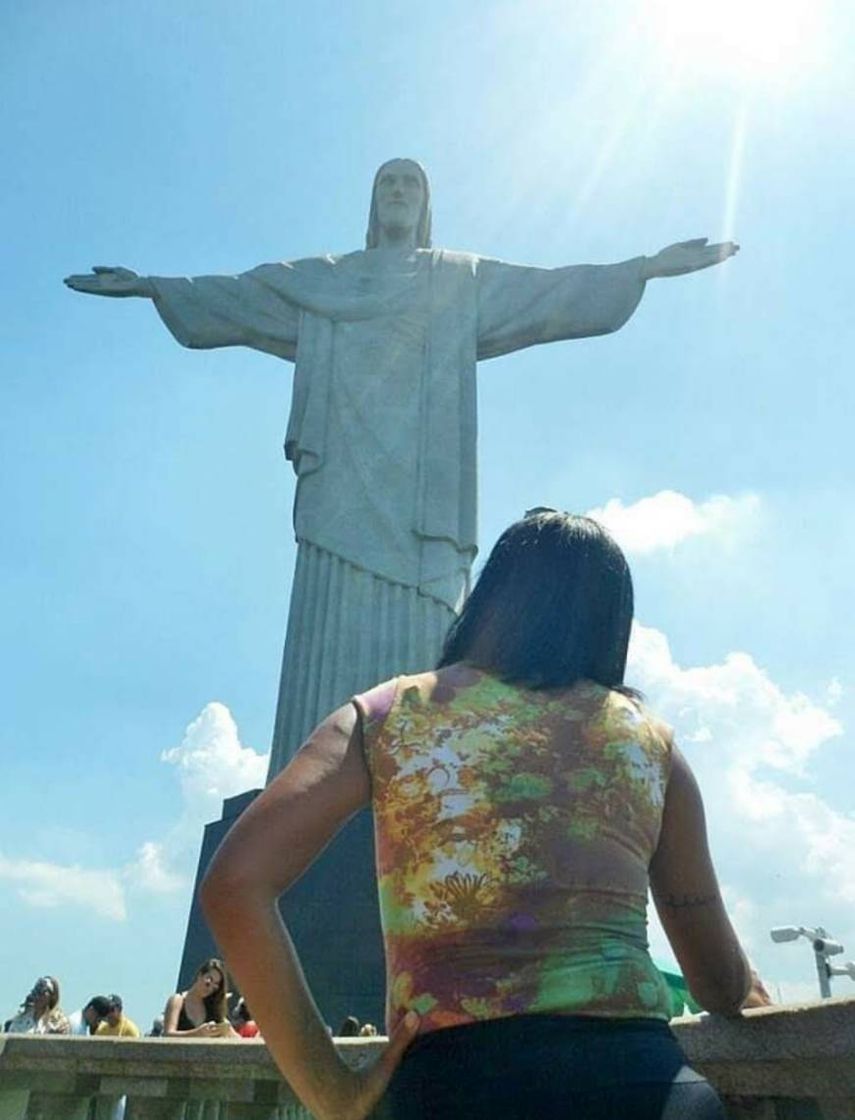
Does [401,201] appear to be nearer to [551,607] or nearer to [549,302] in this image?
[549,302]

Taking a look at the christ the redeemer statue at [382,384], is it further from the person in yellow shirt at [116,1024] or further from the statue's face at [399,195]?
the person in yellow shirt at [116,1024]

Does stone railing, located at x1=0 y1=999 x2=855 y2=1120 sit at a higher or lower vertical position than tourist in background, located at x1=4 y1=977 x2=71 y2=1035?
lower

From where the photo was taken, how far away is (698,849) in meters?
1.70

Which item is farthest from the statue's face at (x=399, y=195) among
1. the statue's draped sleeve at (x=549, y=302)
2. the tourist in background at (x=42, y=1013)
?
the tourist in background at (x=42, y=1013)

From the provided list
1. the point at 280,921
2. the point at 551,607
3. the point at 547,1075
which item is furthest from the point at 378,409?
the point at 547,1075

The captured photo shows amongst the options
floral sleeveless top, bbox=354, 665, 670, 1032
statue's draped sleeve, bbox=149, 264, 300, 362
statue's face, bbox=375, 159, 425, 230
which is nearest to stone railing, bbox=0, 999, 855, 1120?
floral sleeveless top, bbox=354, 665, 670, 1032

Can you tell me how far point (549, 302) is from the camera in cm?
1163

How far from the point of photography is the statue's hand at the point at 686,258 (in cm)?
1082

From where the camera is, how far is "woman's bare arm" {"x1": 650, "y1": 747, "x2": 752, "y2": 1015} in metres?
1.69

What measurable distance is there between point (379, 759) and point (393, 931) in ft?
0.73

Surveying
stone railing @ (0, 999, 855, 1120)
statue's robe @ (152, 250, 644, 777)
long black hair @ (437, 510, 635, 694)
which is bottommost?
stone railing @ (0, 999, 855, 1120)

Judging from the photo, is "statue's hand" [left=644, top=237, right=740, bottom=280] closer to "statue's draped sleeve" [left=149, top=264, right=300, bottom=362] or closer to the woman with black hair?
"statue's draped sleeve" [left=149, top=264, right=300, bottom=362]

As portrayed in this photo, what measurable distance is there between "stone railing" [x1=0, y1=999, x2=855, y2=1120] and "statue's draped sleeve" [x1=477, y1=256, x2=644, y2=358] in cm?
957

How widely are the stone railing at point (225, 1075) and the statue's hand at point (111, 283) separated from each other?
9.53 meters
